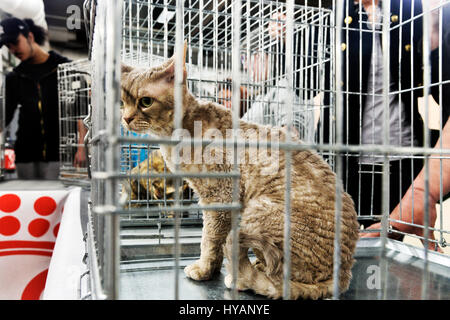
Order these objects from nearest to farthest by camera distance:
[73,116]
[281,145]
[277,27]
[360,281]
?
[281,145], [360,281], [277,27], [73,116]

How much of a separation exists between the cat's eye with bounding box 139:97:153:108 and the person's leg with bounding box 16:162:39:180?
10.2ft

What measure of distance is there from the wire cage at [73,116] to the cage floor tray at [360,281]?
6.82ft

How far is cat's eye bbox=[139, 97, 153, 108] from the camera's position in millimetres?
1041

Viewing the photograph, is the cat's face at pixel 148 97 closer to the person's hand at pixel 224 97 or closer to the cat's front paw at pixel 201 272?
the cat's front paw at pixel 201 272

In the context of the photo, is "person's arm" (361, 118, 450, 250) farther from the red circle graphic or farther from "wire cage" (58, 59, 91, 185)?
"wire cage" (58, 59, 91, 185)

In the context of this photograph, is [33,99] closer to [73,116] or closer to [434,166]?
[73,116]

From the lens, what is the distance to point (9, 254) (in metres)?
1.80

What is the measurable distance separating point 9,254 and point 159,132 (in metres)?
1.36

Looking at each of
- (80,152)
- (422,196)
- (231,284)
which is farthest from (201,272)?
(80,152)

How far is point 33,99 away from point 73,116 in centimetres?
69

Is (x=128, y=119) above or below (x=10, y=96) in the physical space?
below

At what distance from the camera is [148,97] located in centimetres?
104
